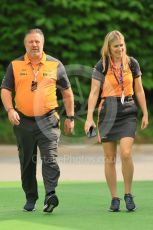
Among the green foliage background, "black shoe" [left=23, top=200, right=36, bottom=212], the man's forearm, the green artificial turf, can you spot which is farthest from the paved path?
the man's forearm

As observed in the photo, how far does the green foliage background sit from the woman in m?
11.1

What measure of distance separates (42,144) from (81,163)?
766 centimetres

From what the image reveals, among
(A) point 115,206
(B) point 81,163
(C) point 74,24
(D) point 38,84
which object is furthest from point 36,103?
(C) point 74,24

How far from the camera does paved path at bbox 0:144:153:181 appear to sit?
13.6 m

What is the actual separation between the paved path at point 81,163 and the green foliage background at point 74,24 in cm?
205

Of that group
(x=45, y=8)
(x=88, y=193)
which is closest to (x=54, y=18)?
(x=45, y=8)

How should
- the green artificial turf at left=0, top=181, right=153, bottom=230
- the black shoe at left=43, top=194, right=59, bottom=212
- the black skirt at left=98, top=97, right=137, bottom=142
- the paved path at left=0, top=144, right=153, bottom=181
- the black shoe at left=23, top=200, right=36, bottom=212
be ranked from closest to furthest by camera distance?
the green artificial turf at left=0, top=181, right=153, bottom=230 < the black shoe at left=43, top=194, right=59, bottom=212 < the black skirt at left=98, top=97, right=137, bottom=142 < the black shoe at left=23, top=200, right=36, bottom=212 < the paved path at left=0, top=144, right=153, bottom=181

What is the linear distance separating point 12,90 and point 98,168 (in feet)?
20.7

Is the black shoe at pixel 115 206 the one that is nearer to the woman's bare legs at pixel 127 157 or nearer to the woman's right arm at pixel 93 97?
the woman's bare legs at pixel 127 157

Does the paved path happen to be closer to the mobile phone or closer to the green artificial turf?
A: the green artificial turf

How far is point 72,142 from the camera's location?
60.0 feet

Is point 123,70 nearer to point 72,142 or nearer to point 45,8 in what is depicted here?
point 72,142

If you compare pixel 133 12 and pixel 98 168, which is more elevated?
pixel 133 12

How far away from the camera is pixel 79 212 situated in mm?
8969
